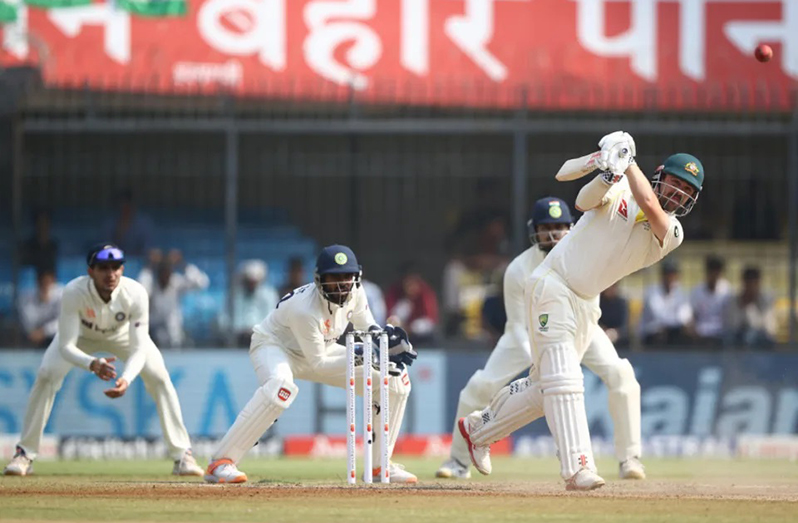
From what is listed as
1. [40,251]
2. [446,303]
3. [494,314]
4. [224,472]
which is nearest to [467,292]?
[446,303]

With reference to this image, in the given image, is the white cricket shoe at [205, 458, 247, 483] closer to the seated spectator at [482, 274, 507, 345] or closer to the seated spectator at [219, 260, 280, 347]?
the seated spectator at [482, 274, 507, 345]

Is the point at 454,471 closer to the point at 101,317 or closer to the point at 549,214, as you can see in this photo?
the point at 549,214

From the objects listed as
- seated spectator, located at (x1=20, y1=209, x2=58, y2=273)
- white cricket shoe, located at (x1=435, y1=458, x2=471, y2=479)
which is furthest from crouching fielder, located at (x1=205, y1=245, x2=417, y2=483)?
seated spectator, located at (x1=20, y1=209, x2=58, y2=273)

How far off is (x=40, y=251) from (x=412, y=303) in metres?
4.10

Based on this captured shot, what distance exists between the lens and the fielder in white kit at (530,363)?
1085cm

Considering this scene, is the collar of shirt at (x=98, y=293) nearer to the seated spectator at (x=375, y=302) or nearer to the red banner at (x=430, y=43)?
the seated spectator at (x=375, y=302)

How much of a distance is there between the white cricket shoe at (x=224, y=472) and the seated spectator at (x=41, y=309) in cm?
621

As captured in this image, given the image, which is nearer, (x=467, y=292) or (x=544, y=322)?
(x=544, y=322)

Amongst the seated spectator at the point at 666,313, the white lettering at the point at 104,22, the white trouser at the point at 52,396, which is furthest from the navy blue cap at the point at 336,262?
the white lettering at the point at 104,22

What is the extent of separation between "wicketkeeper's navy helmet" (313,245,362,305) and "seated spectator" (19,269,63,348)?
655 centimetres

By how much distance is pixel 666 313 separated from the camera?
15.8 meters

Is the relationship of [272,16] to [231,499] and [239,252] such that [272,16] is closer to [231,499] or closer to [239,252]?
[239,252]

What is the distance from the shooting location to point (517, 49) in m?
18.4

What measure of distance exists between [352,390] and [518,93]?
814cm
